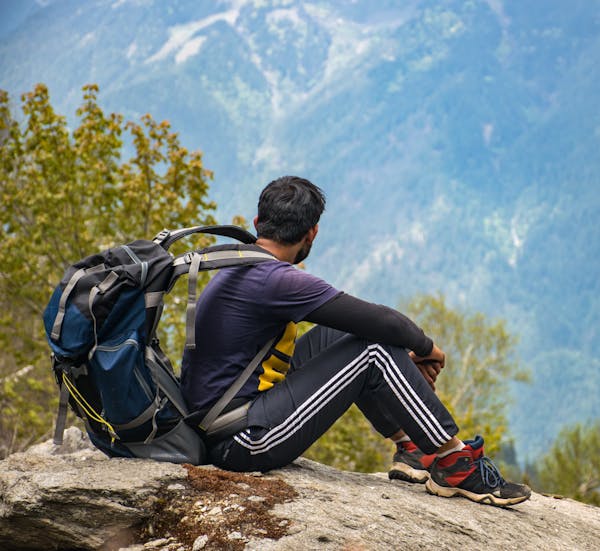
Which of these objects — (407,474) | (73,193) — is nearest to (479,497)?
(407,474)

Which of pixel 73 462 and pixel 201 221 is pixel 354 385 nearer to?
pixel 73 462

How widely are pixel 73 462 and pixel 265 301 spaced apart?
1378mm

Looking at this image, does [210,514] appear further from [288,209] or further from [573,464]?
[573,464]

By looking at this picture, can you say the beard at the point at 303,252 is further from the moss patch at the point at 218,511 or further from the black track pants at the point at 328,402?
the moss patch at the point at 218,511

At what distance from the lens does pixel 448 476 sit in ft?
15.2

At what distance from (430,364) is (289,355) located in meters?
0.83

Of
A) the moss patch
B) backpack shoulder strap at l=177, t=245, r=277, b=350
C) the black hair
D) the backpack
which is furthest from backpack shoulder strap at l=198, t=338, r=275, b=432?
the black hair

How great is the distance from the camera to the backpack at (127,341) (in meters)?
3.85

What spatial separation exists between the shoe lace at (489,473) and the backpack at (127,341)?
139 centimetres

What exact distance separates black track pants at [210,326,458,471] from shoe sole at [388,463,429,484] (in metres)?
0.69

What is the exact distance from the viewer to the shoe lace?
4.63 meters

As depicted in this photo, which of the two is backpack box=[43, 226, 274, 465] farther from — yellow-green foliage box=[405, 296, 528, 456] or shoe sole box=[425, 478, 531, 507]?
yellow-green foliage box=[405, 296, 528, 456]

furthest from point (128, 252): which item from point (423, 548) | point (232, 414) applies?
point (423, 548)

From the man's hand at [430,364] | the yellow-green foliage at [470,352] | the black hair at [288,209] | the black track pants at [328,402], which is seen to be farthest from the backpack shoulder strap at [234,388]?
the yellow-green foliage at [470,352]
